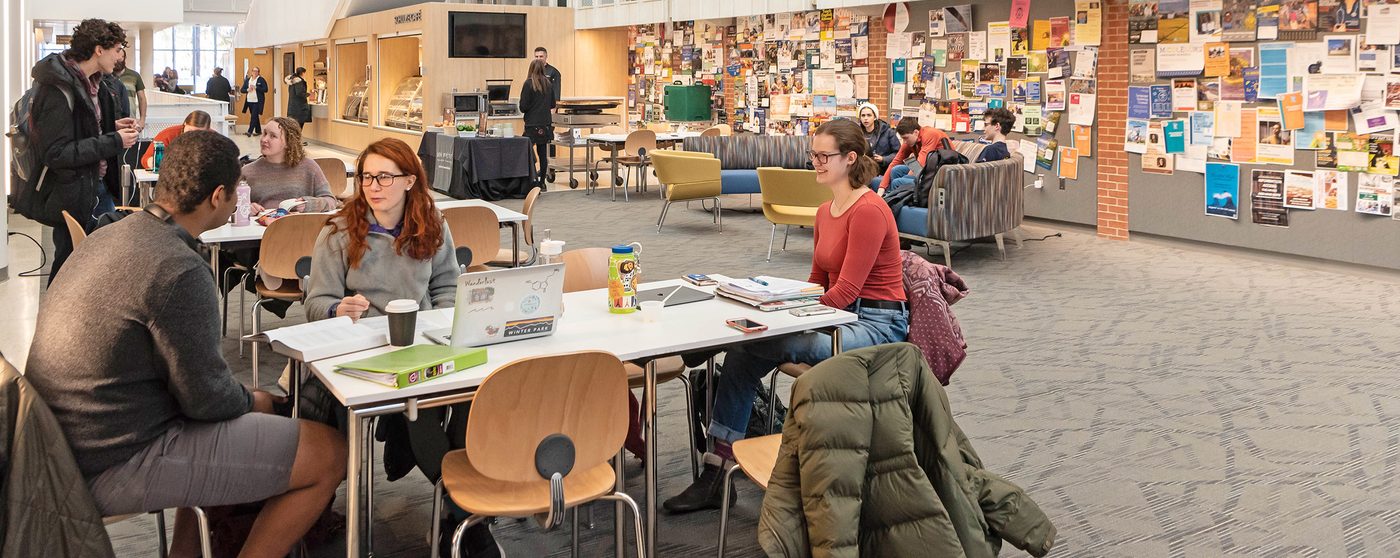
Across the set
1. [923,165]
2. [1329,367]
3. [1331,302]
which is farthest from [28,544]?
[923,165]

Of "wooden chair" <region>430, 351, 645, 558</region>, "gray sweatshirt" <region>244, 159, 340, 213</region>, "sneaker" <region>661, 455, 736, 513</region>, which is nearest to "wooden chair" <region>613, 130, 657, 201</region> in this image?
"gray sweatshirt" <region>244, 159, 340, 213</region>

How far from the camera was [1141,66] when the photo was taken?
32.3ft

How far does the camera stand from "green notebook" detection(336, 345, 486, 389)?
2.84 meters

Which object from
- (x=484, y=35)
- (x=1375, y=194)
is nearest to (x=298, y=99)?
(x=484, y=35)

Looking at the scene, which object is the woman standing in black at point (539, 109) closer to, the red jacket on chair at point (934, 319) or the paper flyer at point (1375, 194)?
the paper flyer at point (1375, 194)

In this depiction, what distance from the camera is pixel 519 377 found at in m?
2.72

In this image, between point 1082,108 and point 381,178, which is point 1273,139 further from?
point 381,178

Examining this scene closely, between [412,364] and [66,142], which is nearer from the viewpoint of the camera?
[412,364]

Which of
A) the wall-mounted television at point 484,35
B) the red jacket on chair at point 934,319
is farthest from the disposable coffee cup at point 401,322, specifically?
the wall-mounted television at point 484,35

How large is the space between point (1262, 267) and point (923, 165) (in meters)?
2.64

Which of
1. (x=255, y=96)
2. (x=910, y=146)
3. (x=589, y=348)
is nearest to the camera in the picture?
(x=589, y=348)

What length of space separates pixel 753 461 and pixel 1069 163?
8.29 m

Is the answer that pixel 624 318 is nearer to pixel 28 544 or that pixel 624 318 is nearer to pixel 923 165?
pixel 28 544

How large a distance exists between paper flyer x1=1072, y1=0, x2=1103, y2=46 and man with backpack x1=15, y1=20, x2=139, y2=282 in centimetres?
752
